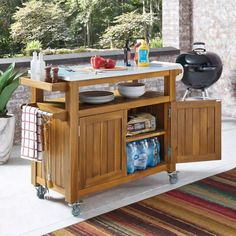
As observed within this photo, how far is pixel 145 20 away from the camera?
38.2 ft

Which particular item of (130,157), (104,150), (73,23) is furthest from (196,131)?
(73,23)

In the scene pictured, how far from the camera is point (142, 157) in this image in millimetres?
3934

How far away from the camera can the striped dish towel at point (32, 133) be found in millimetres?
3506

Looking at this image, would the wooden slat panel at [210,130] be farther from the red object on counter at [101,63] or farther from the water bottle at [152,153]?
the red object on counter at [101,63]

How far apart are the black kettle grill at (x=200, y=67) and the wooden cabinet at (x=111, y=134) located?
1.98 m

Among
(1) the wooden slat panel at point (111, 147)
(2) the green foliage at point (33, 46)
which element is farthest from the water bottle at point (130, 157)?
(2) the green foliage at point (33, 46)

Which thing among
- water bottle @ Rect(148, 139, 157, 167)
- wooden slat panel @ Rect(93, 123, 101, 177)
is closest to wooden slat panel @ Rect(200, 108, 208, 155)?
water bottle @ Rect(148, 139, 157, 167)

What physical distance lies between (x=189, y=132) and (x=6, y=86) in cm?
178

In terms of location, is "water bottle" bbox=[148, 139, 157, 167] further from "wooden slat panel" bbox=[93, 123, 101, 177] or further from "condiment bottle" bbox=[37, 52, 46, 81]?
"condiment bottle" bbox=[37, 52, 46, 81]

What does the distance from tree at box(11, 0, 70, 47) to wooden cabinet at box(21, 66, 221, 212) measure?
24.4ft

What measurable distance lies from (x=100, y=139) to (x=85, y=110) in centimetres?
27

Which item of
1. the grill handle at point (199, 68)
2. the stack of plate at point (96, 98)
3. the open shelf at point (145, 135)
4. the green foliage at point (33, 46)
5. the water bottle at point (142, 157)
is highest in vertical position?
the green foliage at point (33, 46)

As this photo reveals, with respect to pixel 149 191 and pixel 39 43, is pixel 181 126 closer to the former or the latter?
pixel 149 191

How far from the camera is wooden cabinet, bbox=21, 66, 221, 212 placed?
11.3 feet
